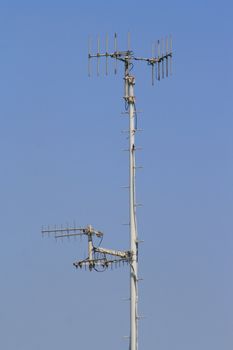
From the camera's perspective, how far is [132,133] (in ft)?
138

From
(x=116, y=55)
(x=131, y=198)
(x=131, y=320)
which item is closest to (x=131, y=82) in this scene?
(x=116, y=55)

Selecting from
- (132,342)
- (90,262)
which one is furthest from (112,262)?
(132,342)

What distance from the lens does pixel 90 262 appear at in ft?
136

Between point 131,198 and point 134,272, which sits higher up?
point 131,198

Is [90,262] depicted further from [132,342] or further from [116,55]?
[116,55]

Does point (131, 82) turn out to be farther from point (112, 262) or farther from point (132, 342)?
point (132, 342)

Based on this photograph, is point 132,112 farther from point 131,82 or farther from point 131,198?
point 131,198

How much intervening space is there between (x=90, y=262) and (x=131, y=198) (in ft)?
11.5

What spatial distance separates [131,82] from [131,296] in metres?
10.2

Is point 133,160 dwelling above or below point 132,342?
above

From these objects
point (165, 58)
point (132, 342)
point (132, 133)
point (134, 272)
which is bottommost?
point (132, 342)

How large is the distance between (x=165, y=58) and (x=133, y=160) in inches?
206

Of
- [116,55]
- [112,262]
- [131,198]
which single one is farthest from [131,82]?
[112,262]

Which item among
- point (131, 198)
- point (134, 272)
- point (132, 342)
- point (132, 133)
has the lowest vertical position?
point (132, 342)
